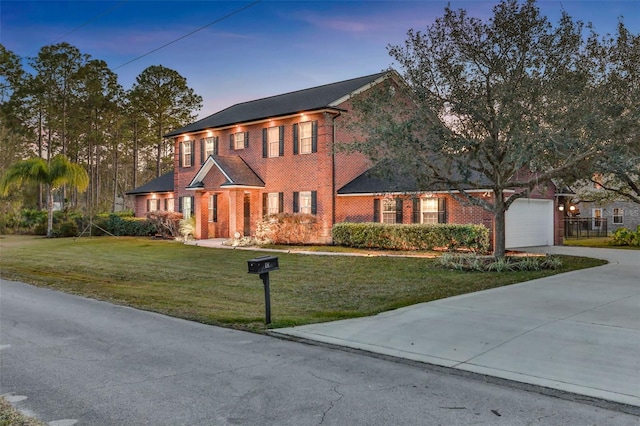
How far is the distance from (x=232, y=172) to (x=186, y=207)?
618cm

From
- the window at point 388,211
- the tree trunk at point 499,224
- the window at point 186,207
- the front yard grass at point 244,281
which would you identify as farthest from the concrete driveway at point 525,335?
the window at point 186,207

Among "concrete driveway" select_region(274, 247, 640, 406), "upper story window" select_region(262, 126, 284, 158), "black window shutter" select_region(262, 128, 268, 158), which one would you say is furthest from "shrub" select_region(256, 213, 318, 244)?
"concrete driveway" select_region(274, 247, 640, 406)

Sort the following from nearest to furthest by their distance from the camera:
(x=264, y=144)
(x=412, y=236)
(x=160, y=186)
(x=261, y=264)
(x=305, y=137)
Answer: (x=261, y=264) < (x=412, y=236) < (x=305, y=137) < (x=264, y=144) < (x=160, y=186)

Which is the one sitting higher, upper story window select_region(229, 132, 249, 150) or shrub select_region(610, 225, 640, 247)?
upper story window select_region(229, 132, 249, 150)

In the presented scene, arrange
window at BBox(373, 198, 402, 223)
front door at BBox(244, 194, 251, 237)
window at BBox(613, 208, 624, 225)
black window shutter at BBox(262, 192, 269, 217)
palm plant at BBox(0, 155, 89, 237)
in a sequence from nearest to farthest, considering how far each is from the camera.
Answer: window at BBox(373, 198, 402, 223) → black window shutter at BBox(262, 192, 269, 217) → front door at BBox(244, 194, 251, 237) → palm plant at BBox(0, 155, 89, 237) → window at BBox(613, 208, 624, 225)

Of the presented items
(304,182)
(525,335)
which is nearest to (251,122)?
(304,182)

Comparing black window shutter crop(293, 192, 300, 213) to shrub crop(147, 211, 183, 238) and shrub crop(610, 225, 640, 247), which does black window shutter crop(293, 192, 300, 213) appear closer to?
shrub crop(147, 211, 183, 238)

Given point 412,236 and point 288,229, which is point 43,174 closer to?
point 288,229

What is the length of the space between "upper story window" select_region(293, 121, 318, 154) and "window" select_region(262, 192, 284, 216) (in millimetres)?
2521

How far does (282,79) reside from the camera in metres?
28.0

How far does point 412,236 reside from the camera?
19.5 m

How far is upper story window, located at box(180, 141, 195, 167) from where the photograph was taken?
30047 millimetres

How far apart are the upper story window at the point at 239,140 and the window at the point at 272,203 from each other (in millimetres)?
3303

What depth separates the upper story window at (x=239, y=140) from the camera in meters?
26.7
